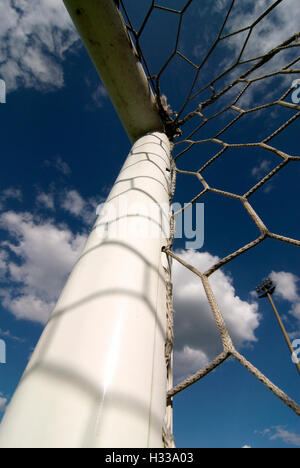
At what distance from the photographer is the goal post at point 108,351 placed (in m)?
0.19

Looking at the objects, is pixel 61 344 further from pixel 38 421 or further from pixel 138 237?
pixel 138 237

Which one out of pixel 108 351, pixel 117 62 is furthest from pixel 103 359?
pixel 117 62

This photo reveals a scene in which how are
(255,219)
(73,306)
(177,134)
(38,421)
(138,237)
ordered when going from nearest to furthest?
(38,421)
(73,306)
(138,237)
(255,219)
(177,134)

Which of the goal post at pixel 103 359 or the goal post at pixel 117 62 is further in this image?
the goal post at pixel 117 62

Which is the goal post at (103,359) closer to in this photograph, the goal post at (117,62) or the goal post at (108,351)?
the goal post at (108,351)

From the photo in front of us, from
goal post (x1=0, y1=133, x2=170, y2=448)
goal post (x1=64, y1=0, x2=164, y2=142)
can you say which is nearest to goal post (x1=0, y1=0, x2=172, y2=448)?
goal post (x1=0, y1=133, x2=170, y2=448)

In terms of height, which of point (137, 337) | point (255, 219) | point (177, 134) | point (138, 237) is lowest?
point (137, 337)

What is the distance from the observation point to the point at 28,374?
0.24 metres

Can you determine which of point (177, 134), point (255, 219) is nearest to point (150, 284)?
point (255, 219)

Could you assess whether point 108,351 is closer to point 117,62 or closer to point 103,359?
point 103,359

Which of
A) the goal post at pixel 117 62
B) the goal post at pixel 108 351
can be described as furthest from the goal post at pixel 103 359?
the goal post at pixel 117 62

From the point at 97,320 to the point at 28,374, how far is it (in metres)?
0.09

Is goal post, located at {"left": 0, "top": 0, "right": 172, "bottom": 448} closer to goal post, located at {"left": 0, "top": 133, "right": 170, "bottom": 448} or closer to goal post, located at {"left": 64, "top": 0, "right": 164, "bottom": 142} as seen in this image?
goal post, located at {"left": 0, "top": 133, "right": 170, "bottom": 448}
